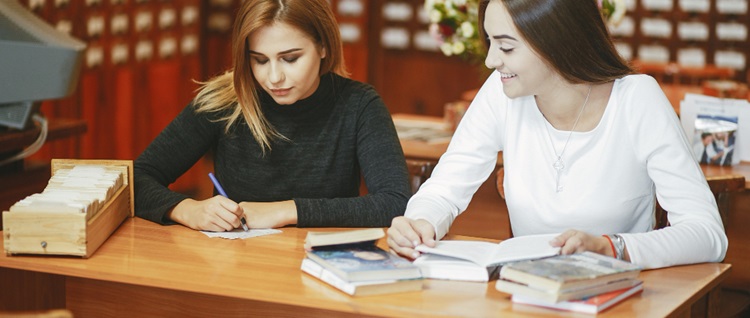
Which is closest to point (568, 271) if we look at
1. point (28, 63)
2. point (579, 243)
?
point (579, 243)

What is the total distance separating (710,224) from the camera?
88.5 inches

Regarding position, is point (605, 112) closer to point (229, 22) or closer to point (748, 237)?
point (748, 237)

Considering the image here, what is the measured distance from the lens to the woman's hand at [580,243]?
6.79 feet

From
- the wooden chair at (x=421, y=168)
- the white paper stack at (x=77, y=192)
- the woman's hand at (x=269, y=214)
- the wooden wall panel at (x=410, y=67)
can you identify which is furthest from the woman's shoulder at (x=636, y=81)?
the wooden wall panel at (x=410, y=67)

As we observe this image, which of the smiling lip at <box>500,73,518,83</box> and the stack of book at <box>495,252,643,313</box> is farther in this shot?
the smiling lip at <box>500,73,518,83</box>

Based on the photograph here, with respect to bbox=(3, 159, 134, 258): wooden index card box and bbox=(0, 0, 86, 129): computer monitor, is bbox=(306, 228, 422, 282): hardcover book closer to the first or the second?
bbox=(3, 159, 134, 258): wooden index card box

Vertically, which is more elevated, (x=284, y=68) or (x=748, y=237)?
(x=284, y=68)

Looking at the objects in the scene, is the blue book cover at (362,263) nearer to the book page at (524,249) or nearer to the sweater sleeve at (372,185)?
the book page at (524,249)

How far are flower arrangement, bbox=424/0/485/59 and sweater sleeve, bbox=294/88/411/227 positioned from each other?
1.40 metres

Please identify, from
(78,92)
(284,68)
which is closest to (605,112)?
(284,68)

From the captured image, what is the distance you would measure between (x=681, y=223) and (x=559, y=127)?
40 cm

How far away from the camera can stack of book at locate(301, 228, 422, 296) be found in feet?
6.34

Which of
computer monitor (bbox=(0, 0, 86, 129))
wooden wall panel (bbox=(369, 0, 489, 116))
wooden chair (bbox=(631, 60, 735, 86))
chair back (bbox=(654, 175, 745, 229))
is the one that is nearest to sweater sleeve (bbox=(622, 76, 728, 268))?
chair back (bbox=(654, 175, 745, 229))

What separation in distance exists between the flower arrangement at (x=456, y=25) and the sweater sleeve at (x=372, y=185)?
140 centimetres
